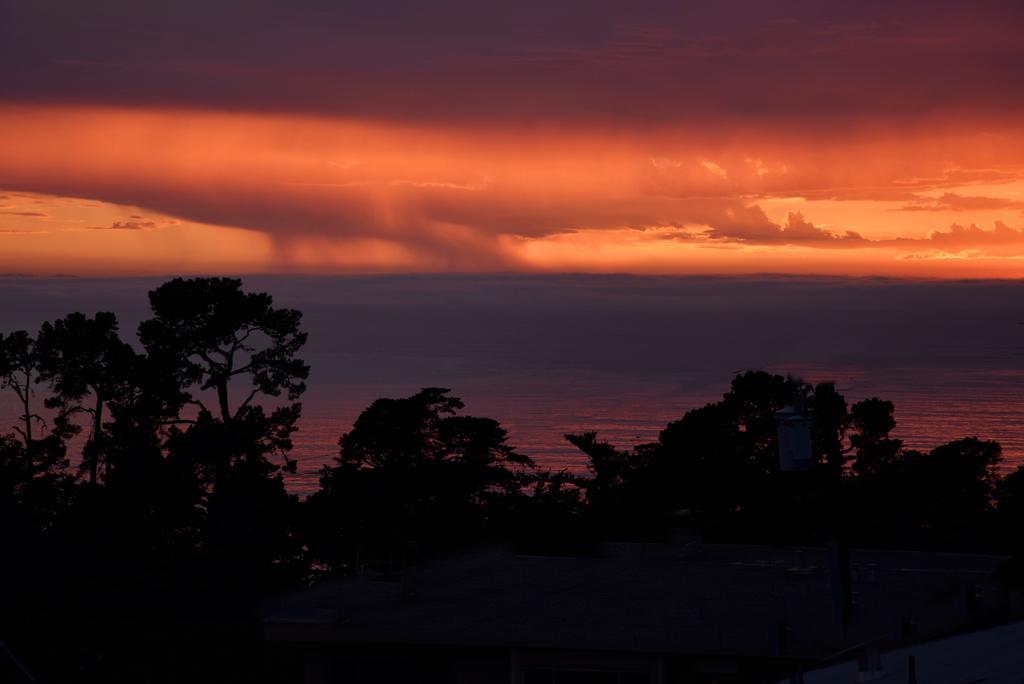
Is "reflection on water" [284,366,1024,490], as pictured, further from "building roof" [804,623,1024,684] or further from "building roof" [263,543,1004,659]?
"building roof" [804,623,1024,684]

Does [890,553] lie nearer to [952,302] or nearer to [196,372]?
[196,372]

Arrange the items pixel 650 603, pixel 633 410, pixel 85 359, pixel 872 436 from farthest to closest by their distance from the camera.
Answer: pixel 633 410, pixel 85 359, pixel 872 436, pixel 650 603

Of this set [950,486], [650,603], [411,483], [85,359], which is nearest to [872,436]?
[950,486]

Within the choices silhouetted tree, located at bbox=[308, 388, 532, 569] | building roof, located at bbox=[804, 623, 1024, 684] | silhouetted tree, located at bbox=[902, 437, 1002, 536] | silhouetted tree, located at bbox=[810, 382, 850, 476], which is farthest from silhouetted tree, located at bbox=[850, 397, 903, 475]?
building roof, located at bbox=[804, 623, 1024, 684]

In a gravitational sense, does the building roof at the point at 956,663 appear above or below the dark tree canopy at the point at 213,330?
below

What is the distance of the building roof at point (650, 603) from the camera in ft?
52.1

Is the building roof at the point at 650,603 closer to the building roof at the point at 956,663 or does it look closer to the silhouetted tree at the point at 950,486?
the building roof at the point at 956,663

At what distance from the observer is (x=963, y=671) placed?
10914mm

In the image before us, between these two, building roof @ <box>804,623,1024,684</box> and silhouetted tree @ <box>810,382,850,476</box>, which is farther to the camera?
silhouetted tree @ <box>810,382,850,476</box>

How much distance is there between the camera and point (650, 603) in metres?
17.6

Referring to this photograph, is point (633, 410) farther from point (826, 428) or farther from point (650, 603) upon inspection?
point (650, 603)

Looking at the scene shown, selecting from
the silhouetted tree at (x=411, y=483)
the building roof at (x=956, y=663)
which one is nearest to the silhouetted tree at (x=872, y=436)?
the silhouetted tree at (x=411, y=483)

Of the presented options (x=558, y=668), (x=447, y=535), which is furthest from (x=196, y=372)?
(x=558, y=668)

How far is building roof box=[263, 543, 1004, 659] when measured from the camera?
1588 centimetres
